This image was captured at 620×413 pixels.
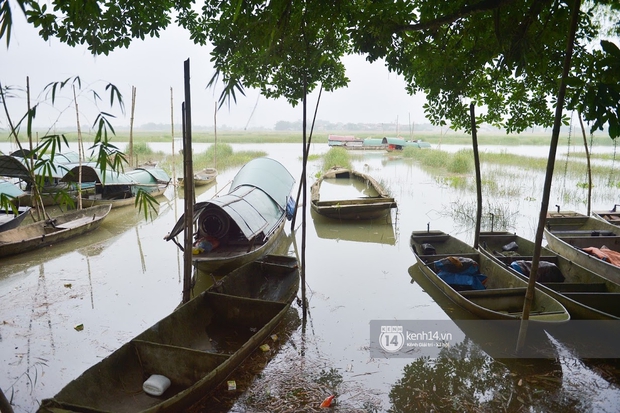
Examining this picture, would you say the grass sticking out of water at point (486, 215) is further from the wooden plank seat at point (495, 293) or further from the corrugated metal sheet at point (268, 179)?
the wooden plank seat at point (495, 293)

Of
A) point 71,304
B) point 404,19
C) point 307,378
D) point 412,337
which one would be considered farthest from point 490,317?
point 71,304

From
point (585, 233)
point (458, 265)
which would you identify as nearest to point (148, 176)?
point (458, 265)

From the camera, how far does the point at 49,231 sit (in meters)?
8.84

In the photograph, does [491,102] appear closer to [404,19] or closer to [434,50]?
[434,50]

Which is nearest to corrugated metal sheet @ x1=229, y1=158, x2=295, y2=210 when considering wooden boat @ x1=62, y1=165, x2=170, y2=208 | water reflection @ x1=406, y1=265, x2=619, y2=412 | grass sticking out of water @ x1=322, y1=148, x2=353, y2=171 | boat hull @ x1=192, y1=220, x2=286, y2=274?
boat hull @ x1=192, y1=220, x2=286, y2=274

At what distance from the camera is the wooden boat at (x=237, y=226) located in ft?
21.2

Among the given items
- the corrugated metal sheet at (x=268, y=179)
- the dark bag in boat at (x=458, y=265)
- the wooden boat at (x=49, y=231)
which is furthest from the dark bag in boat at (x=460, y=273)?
the wooden boat at (x=49, y=231)

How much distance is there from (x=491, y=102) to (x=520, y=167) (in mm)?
16092

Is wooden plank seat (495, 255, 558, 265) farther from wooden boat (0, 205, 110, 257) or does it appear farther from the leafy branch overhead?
wooden boat (0, 205, 110, 257)

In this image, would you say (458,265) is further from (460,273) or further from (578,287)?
(578,287)

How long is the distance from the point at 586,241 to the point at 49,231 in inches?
401

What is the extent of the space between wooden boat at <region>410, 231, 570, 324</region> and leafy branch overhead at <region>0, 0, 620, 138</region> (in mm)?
2176

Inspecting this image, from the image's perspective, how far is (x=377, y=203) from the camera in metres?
10.5

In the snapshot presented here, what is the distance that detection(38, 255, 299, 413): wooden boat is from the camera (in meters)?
3.35
